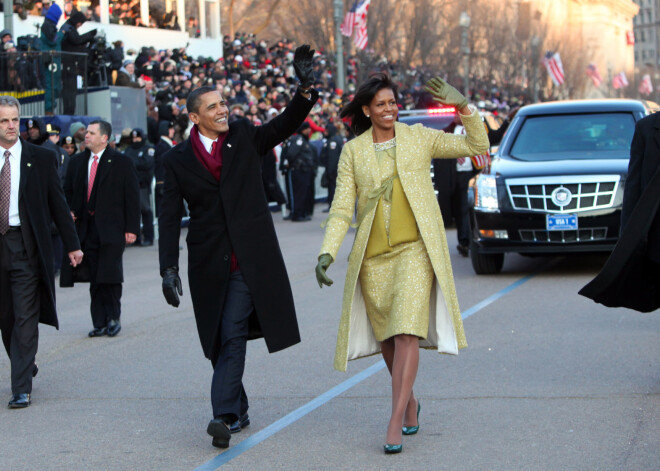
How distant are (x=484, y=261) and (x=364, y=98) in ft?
23.4

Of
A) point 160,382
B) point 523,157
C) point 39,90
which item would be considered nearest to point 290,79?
point 39,90

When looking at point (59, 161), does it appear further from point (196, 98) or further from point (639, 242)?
point (639, 242)

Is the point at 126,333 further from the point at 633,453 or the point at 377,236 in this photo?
the point at 633,453

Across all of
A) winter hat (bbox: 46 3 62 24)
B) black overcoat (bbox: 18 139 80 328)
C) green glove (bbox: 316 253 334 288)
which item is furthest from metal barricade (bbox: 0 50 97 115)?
green glove (bbox: 316 253 334 288)

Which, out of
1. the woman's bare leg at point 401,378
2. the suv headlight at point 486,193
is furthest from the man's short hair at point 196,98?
the suv headlight at point 486,193

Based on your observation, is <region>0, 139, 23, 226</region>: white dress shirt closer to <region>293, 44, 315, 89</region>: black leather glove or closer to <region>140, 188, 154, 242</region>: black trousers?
<region>293, 44, 315, 89</region>: black leather glove

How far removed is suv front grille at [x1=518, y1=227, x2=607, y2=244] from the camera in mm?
12312

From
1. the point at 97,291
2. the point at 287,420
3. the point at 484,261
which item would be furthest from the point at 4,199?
the point at 484,261

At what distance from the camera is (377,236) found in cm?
607

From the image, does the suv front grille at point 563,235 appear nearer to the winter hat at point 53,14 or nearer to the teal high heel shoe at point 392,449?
the teal high heel shoe at point 392,449

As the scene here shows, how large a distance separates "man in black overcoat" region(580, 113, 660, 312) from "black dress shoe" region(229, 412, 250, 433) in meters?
2.09

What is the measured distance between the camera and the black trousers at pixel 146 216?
18.5 m

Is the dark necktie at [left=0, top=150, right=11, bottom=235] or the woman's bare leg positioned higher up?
the dark necktie at [left=0, top=150, right=11, bottom=235]

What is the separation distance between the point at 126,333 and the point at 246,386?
9.68ft
